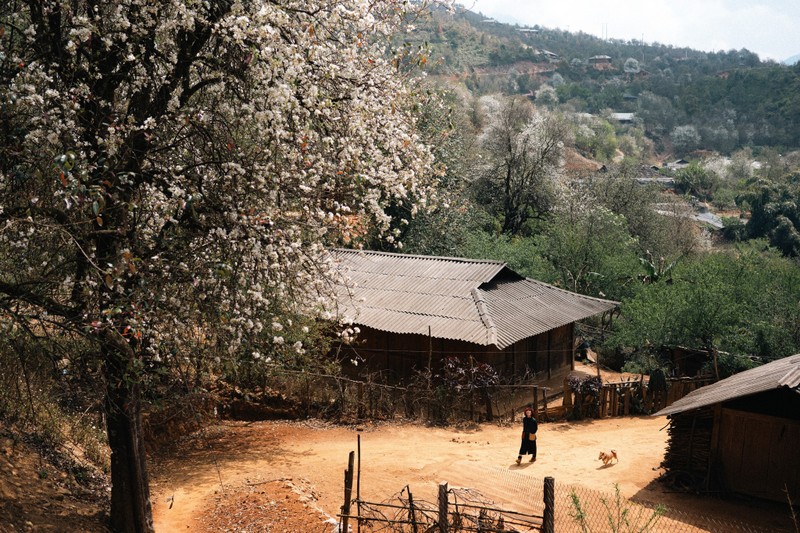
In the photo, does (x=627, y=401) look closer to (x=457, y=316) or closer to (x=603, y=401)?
(x=603, y=401)

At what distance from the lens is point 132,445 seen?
10.3m

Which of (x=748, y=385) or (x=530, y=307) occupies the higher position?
(x=530, y=307)

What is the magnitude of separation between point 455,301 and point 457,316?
0.88 meters

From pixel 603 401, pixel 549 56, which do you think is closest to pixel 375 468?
pixel 603 401

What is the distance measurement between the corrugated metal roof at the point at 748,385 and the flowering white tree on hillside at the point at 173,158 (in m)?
7.69

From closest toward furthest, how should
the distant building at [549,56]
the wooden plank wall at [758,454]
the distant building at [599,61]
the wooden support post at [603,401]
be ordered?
the wooden plank wall at [758,454]
the wooden support post at [603,401]
the distant building at [549,56]
the distant building at [599,61]

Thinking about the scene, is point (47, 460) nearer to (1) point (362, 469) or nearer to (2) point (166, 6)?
(1) point (362, 469)

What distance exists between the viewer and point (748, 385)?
1474 centimetres

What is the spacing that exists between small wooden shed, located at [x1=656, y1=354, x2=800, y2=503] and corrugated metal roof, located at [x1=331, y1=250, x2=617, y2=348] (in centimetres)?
576

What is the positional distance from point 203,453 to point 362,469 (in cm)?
381

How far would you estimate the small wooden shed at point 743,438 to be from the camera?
13.9 m

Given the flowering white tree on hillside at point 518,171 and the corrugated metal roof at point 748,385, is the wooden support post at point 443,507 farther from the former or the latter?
the flowering white tree on hillside at point 518,171

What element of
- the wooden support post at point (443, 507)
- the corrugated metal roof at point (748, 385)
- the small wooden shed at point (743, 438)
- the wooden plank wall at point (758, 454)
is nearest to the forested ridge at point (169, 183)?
the wooden support post at point (443, 507)

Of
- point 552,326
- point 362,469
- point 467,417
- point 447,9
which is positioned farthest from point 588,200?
point 447,9
